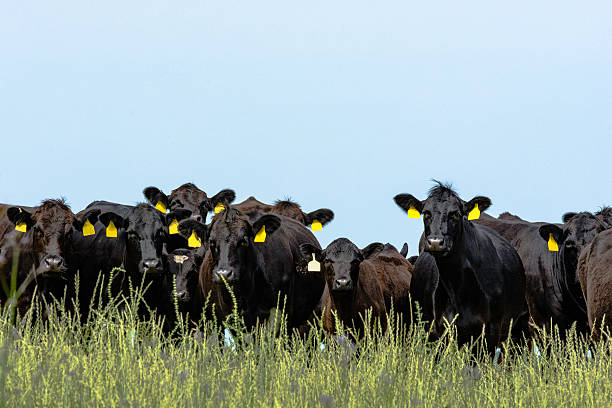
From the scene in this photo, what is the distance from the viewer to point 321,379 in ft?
21.5

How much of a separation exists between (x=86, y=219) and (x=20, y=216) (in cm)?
81

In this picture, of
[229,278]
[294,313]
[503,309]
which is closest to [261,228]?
[229,278]

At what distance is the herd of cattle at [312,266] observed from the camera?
9648 mm

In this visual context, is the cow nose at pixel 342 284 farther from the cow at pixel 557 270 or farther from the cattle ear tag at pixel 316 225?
the cattle ear tag at pixel 316 225

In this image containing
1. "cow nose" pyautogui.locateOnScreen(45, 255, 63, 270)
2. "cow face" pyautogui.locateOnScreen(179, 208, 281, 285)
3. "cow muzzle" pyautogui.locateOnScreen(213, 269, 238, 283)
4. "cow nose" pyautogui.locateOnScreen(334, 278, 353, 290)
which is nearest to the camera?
"cow muzzle" pyautogui.locateOnScreen(213, 269, 238, 283)

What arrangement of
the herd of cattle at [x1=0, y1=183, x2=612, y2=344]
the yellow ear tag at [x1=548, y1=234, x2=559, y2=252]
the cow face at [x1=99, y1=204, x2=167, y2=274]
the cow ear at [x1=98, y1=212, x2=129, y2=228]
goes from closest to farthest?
the herd of cattle at [x1=0, y1=183, x2=612, y2=344] → the cow face at [x1=99, y1=204, x2=167, y2=274] → the cow ear at [x1=98, y1=212, x2=129, y2=228] → the yellow ear tag at [x1=548, y1=234, x2=559, y2=252]

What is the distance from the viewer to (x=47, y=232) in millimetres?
10805

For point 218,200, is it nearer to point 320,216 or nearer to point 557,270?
point 320,216

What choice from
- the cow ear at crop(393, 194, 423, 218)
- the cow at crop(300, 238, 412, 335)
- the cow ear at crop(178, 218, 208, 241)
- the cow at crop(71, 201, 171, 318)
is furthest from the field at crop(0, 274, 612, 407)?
the cow ear at crop(178, 218, 208, 241)

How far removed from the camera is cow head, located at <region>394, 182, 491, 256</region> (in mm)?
9133

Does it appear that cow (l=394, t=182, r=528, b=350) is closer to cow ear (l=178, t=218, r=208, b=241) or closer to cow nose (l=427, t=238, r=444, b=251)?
cow nose (l=427, t=238, r=444, b=251)

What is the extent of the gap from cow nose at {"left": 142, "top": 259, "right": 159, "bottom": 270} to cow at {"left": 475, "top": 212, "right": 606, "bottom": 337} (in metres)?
5.40

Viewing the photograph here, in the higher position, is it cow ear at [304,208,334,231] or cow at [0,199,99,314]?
cow ear at [304,208,334,231]

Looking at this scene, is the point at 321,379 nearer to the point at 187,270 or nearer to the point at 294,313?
the point at 294,313
